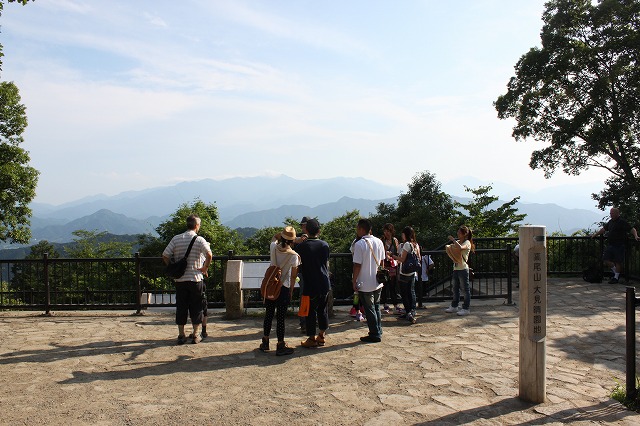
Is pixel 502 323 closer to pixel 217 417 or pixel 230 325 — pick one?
pixel 230 325

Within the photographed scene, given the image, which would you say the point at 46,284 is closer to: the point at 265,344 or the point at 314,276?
the point at 265,344

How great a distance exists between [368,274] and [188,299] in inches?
114

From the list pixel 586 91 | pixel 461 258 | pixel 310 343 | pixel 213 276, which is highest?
pixel 586 91

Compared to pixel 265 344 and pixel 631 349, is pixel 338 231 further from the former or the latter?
pixel 631 349

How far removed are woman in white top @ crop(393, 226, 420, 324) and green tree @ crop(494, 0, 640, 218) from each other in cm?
1373

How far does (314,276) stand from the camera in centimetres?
711

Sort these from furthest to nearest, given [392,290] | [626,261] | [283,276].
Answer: [626,261]
[392,290]
[283,276]

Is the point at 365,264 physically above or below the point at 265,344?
above

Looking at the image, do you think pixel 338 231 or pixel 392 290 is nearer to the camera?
pixel 392 290

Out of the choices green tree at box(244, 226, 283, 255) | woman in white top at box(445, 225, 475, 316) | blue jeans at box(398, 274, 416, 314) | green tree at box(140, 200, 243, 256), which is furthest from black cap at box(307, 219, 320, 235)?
green tree at box(244, 226, 283, 255)

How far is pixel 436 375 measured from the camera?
19.7ft

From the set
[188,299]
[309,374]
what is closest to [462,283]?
[309,374]

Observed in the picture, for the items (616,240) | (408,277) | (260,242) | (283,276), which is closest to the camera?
(283,276)

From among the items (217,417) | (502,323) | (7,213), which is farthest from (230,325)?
(7,213)
